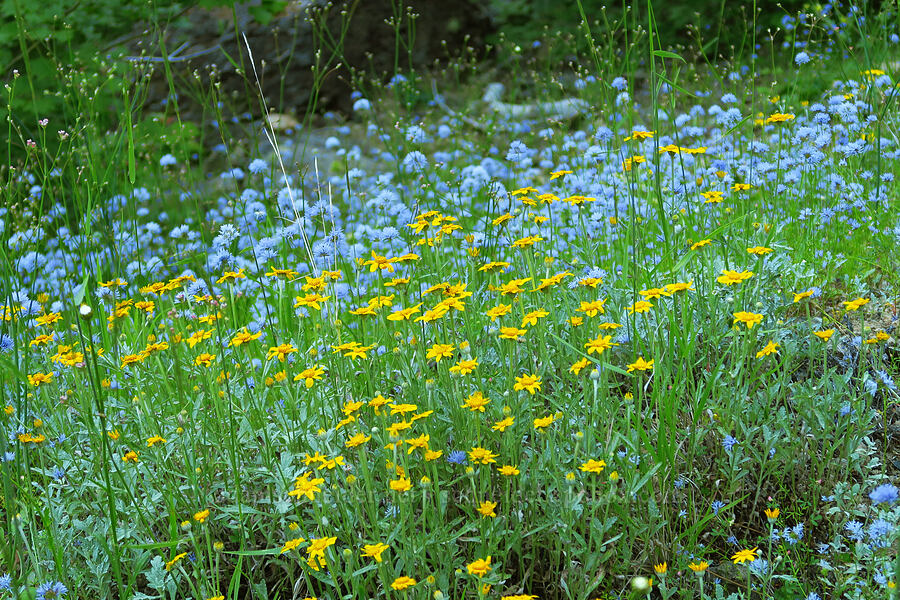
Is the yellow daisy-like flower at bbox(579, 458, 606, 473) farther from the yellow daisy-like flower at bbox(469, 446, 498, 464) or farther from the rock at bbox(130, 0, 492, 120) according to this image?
the rock at bbox(130, 0, 492, 120)

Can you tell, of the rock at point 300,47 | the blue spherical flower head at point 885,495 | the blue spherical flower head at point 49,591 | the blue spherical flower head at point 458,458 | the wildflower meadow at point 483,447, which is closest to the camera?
the blue spherical flower head at point 885,495

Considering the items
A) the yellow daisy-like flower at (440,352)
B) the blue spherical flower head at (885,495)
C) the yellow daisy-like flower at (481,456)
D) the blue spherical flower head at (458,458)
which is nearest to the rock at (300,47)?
the yellow daisy-like flower at (440,352)

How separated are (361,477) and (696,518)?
2.41ft

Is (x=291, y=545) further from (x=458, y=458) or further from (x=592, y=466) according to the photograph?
(x=592, y=466)

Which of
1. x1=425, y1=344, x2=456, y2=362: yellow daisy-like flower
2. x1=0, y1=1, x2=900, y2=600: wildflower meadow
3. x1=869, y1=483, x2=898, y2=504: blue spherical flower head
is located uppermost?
x1=425, y1=344, x2=456, y2=362: yellow daisy-like flower

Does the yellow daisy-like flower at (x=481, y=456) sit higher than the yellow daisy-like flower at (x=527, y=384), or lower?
lower

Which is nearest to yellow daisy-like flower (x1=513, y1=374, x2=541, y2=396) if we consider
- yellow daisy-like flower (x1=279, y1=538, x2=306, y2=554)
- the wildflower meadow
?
the wildflower meadow

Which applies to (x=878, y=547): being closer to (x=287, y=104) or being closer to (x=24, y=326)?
(x=24, y=326)

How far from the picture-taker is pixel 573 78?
8.14 metres

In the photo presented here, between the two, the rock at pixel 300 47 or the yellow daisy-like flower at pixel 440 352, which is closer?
the yellow daisy-like flower at pixel 440 352

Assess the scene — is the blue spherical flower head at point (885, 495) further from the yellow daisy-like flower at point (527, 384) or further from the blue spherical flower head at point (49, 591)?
the blue spherical flower head at point (49, 591)

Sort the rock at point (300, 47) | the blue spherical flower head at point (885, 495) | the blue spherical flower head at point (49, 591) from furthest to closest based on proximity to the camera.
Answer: the rock at point (300, 47), the blue spherical flower head at point (49, 591), the blue spherical flower head at point (885, 495)

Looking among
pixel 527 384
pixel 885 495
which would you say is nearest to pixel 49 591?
pixel 527 384

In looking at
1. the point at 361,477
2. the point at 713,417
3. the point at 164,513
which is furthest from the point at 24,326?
the point at 713,417
